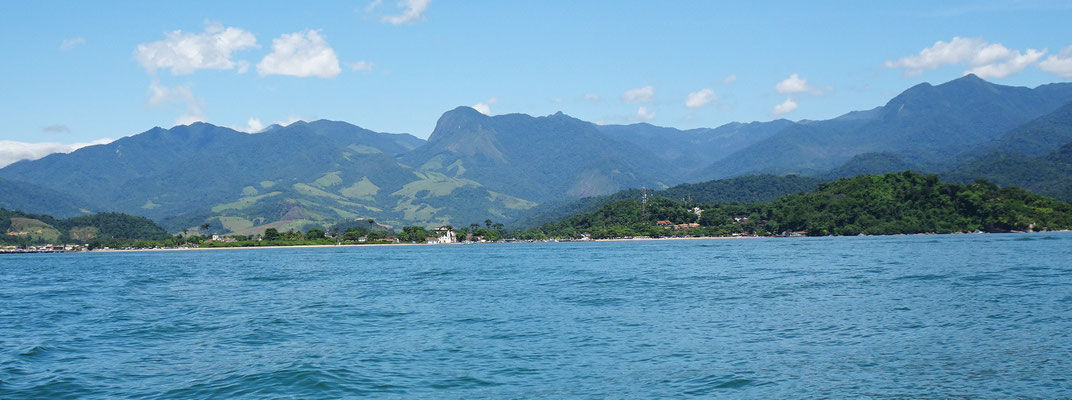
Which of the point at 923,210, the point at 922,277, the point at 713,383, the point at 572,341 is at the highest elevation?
the point at 923,210

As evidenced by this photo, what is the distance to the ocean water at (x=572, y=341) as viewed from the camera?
2045 centimetres

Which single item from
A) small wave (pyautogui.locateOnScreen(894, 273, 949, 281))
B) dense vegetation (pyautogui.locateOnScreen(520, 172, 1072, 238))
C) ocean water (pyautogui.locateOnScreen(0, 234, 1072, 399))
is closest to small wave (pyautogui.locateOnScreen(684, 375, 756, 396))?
ocean water (pyautogui.locateOnScreen(0, 234, 1072, 399))

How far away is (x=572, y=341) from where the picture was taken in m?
27.7

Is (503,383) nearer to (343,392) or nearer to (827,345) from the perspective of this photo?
(343,392)

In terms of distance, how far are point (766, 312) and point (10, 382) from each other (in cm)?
2804

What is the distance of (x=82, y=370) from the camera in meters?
24.4

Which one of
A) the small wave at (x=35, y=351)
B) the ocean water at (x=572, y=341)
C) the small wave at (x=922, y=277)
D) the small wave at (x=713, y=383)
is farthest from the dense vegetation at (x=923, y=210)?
the small wave at (x=35, y=351)

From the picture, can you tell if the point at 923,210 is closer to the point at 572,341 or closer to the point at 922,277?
the point at 922,277

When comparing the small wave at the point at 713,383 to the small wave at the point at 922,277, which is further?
the small wave at the point at 922,277

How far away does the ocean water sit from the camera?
20.5 m

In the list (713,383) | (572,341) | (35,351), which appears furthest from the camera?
(35,351)

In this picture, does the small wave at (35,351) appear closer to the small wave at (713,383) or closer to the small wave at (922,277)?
the small wave at (713,383)

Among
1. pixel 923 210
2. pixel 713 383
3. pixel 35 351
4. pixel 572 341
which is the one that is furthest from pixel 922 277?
pixel 923 210

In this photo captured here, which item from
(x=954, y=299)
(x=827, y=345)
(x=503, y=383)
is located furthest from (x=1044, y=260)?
(x=503, y=383)
